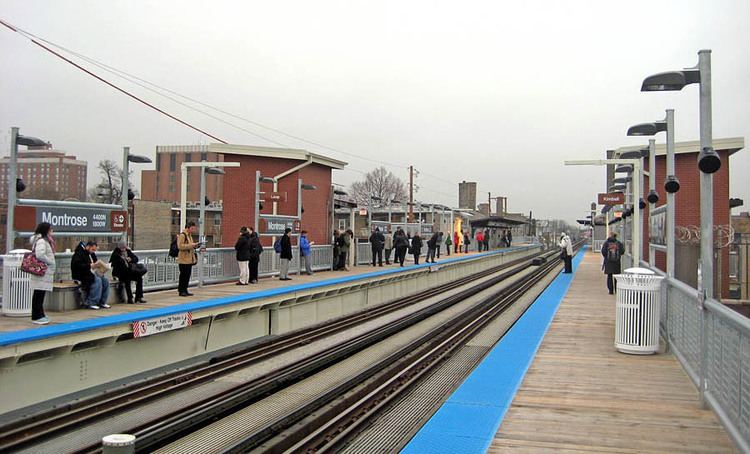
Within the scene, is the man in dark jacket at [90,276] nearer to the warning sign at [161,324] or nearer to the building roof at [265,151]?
the warning sign at [161,324]

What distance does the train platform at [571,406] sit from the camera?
15.9 ft

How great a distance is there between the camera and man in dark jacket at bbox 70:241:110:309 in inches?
410

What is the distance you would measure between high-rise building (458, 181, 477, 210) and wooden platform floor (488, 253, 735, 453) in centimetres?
9200

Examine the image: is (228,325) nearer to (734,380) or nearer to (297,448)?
(297,448)

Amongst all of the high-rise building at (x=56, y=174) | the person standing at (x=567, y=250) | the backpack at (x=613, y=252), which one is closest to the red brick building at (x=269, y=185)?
the high-rise building at (x=56, y=174)

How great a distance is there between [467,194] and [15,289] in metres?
94.6

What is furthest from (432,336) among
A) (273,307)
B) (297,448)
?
(297,448)

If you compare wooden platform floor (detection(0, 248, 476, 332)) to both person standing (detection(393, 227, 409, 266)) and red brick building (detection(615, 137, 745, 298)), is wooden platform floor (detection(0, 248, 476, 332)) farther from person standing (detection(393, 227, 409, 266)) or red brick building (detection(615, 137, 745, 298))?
red brick building (detection(615, 137, 745, 298))

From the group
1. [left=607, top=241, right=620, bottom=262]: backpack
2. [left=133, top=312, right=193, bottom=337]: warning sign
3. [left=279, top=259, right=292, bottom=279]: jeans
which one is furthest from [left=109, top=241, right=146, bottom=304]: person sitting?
[left=607, top=241, right=620, bottom=262]: backpack

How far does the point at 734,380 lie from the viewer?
14.7 ft

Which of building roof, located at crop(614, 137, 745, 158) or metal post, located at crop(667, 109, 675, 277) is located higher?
building roof, located at crop(614, 137, 745, 158)

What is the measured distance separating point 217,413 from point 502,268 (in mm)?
31824

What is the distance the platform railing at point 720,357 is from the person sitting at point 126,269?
940cm

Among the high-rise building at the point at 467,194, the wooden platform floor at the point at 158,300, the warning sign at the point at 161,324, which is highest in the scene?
the high-rise building at the point at 467,194
